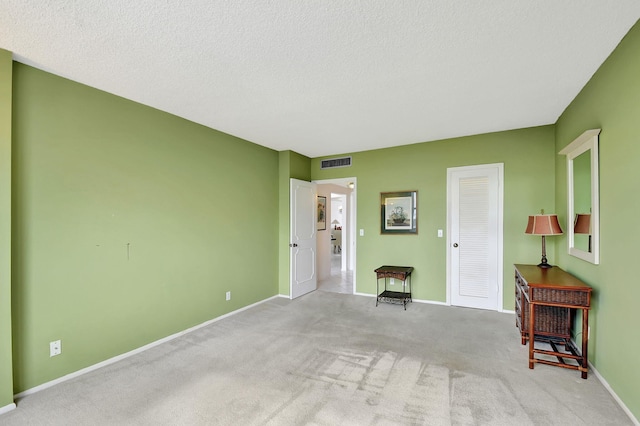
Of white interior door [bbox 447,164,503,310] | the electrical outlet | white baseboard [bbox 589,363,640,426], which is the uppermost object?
white interior door [bbox 447,164,503,310]

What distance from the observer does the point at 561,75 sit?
250 centimetres

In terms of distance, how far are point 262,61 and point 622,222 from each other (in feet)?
9.30

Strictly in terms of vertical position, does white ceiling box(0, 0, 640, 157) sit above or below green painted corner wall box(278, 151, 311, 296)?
above

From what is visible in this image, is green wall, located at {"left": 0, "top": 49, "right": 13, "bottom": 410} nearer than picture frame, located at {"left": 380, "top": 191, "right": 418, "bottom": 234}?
Yes

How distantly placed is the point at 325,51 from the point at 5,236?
263 cm

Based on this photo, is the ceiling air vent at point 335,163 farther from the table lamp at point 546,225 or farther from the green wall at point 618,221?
the green wall at point 618,221

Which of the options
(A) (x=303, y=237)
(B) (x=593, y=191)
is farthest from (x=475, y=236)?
(A) (x=303, y=237)

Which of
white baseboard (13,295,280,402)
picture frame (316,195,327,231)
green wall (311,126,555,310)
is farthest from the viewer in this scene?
picture frame (316,195,327,231)

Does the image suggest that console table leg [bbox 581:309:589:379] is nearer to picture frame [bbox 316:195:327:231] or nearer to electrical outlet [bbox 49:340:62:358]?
electrical outlet [bbox 49:340:62:358]

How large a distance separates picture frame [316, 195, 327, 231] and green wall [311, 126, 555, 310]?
3.15ft

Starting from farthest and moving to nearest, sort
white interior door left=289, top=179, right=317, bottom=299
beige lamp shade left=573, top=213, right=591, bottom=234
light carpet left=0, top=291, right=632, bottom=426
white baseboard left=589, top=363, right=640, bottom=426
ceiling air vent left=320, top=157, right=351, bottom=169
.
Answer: ceiling air vent left=320, top=157, right=351, bottom=169, white interior door left=289, top=179, right=317, bottom=299, beige lamp shade left=573, top=213, right=591, bottom=234, light carpet left=0, top=291, right=632, bottom=426, white baseboard left=589, top=363, right=640, bottom=426

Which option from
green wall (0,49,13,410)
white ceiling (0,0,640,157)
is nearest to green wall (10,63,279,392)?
green wall (0,49,13,410)

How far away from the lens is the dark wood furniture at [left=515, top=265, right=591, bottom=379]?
8.01ft

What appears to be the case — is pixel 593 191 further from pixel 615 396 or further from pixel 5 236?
pixel 5 236
